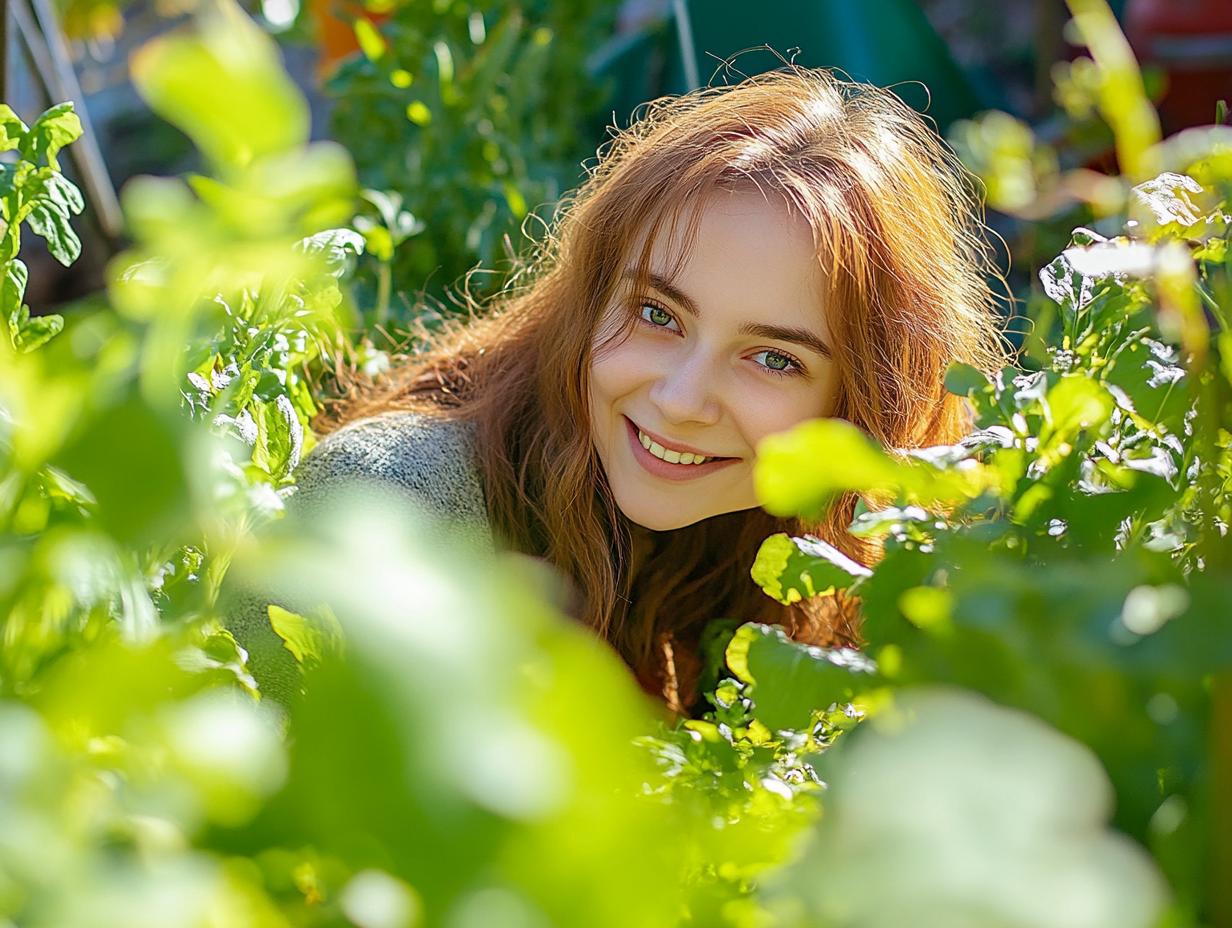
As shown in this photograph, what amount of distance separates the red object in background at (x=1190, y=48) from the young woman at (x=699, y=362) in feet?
6.90

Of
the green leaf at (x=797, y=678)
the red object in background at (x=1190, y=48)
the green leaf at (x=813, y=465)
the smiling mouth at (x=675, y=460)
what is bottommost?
the red object in background at (x=1190, y=48)

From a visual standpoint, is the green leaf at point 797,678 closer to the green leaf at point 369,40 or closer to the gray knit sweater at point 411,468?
the gray knit sweater at point 411,468

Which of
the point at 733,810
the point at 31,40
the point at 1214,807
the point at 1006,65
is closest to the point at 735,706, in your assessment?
the point at 733,810

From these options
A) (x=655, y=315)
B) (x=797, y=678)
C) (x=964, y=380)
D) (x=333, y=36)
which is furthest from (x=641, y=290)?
(x=333, y=36)

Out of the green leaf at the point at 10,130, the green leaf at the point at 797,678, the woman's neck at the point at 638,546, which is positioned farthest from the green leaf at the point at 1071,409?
the woman's neck at the point at 638,546

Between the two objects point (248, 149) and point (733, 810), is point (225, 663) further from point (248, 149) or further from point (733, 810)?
point (248, 149)

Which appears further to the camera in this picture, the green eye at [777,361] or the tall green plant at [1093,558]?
the green eye at [777,361]

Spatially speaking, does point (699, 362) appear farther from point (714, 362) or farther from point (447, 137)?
point (447, 137)

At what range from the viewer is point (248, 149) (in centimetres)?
24

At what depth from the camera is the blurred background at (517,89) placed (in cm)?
211

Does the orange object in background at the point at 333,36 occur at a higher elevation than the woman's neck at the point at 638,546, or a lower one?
higher

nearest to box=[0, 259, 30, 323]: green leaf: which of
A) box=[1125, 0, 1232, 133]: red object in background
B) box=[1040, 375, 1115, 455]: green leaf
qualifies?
box=[1040, 375, 1115, 455]: green leaf

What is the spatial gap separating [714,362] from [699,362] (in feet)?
0.05

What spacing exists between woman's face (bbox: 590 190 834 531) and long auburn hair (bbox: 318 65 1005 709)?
0.03 metres
